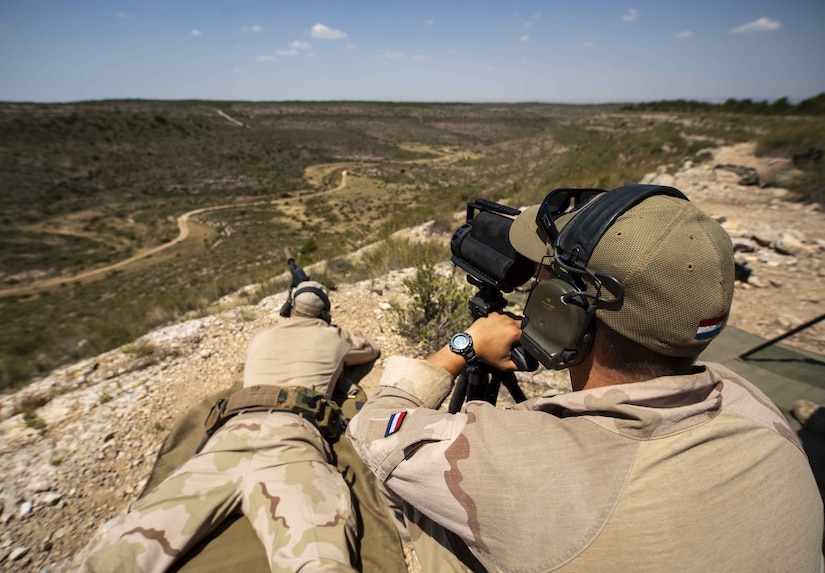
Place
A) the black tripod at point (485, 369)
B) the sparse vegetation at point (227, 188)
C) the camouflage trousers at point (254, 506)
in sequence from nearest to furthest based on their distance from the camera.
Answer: the black tripod at point (485, 369), the camouflage trousers at point (254, 506), the sparse vegetation at point (227, 188)

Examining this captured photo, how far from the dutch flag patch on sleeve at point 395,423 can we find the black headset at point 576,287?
0.49 meters

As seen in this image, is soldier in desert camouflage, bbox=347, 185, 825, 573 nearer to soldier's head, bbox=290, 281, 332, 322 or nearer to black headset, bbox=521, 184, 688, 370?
black headset, bbox=521, 184, 688, 370

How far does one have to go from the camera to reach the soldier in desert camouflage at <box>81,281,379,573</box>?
1.90 m

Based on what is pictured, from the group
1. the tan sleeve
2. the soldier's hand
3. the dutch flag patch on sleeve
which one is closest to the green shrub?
the tan sleeve

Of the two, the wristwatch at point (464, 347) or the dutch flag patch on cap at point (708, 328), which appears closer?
the dutch flag patch on cap at point (708, 328)

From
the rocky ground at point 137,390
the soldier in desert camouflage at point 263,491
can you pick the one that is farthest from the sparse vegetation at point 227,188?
the soldier in desert camouflage at point 263,491

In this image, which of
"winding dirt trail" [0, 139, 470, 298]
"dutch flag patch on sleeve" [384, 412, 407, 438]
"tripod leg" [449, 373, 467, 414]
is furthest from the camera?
"winding dirt trail" [0, 139, 470, 298]

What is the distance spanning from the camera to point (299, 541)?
6.33 ft

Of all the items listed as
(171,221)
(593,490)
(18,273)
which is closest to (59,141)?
(171,221)

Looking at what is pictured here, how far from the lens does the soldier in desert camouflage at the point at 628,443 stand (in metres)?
0.82

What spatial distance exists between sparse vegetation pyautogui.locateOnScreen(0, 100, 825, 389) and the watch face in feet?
11.7

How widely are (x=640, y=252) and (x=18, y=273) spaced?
112 ft

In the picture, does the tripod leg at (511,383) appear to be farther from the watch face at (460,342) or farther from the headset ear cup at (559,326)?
the headset ear cup at (559,326)

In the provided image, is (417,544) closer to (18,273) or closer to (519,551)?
(519,551)
